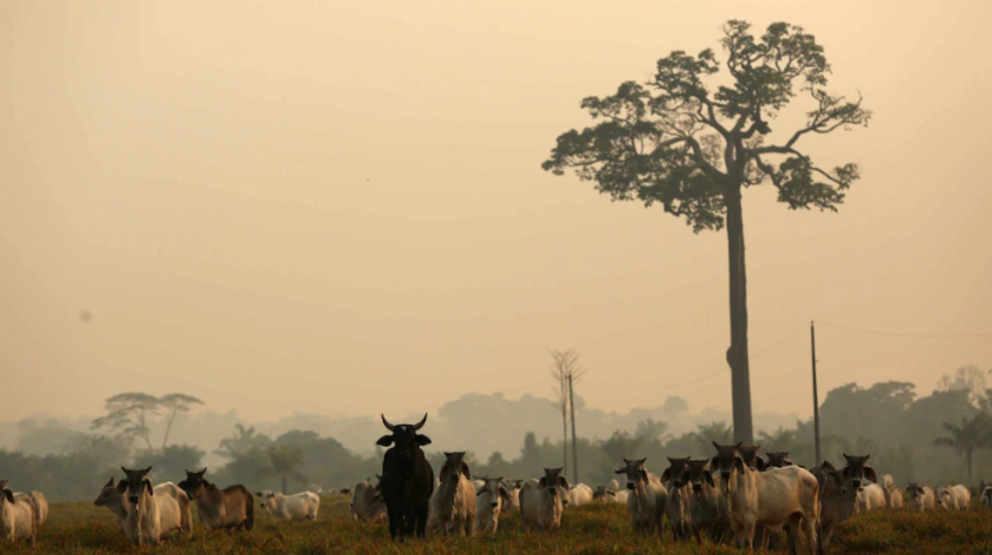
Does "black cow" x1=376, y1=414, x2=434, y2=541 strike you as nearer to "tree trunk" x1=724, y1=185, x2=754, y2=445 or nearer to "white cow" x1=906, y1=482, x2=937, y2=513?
"white cow" x1=906, y1=482, x2=937, y2=513

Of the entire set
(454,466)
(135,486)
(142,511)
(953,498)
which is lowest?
(953,498)

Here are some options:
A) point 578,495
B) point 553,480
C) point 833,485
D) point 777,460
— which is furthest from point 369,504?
point 833,485

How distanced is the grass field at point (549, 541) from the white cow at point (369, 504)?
8.11 feet

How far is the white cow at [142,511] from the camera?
1975 cm

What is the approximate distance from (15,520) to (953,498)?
33.2 m

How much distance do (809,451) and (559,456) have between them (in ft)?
127

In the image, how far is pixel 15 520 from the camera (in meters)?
22.7

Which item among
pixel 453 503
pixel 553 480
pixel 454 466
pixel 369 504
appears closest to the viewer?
pixel 454 466

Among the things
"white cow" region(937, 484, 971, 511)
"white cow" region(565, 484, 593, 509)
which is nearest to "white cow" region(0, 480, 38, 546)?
"white cow" region(565, 484, 593, 509)

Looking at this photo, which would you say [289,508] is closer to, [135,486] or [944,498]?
[135,486]

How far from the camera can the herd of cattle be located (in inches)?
695

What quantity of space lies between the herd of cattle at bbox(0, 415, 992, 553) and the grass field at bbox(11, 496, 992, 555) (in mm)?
565

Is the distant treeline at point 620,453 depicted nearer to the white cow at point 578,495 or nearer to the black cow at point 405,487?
the white cow at point 578,495

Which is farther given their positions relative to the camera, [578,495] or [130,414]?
[130,414]
